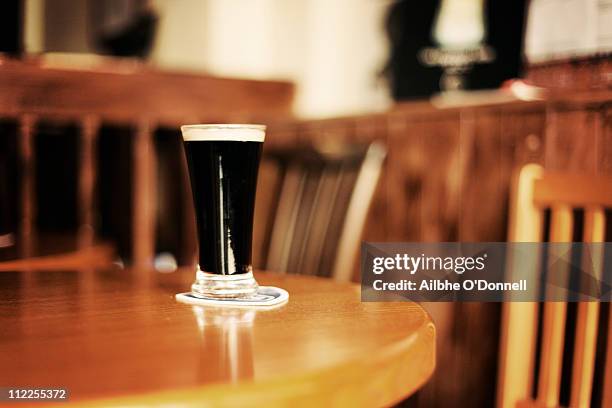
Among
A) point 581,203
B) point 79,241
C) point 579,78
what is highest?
point 579,78

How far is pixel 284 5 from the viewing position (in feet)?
9.93

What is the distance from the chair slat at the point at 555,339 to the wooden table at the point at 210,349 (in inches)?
19.7

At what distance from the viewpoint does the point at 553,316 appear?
1.29 metres

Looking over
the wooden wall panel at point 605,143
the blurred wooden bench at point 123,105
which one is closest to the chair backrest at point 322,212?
the wooden wall panel at point 605,143

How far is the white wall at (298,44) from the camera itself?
2.45 meters

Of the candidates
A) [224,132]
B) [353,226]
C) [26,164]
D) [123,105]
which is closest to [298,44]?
[123,105]

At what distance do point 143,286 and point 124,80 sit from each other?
5.42 ft

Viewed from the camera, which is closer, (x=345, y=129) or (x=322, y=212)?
(x=322, y=212)

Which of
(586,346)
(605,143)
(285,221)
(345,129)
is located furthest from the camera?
(345,129)

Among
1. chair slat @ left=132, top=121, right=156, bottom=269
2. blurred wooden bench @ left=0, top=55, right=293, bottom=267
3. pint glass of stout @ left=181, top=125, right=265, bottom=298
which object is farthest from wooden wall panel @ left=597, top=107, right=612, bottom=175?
chair slat @ left=132, top=121, right=156, bottom=269

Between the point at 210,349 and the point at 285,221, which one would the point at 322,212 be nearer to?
the point at 285,221

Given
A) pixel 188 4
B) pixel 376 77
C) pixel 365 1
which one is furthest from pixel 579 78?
pixel 188 4

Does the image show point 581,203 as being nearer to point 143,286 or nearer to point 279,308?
point 279,308

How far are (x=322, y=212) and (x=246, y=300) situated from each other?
97cm
